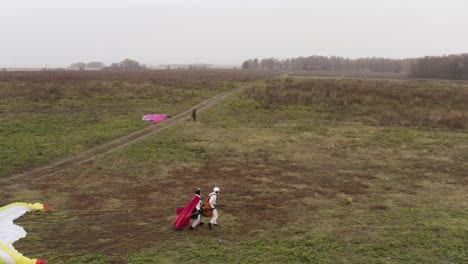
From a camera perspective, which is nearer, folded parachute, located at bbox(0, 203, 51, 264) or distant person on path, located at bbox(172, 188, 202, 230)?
folded parachute, located at bbox(0, 203, 51, 264)

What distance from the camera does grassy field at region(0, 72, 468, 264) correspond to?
12.4 m

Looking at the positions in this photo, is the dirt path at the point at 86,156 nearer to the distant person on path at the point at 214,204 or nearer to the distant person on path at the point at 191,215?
the distant person on path at the point at 191,215

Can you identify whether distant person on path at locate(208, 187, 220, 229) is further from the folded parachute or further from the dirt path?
the dirt path

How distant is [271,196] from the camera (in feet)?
59.5

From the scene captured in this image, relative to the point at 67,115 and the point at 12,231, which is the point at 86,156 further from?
the point at 67,115

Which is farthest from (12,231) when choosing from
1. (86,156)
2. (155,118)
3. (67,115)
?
(67,115)

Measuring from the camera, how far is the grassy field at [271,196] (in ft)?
40.7

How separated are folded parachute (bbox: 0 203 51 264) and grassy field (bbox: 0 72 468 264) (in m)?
0.43

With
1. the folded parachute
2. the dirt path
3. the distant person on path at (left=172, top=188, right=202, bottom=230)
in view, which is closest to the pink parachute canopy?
the dirt path

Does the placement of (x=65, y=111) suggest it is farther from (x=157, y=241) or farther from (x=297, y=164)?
(x=157, y=241)

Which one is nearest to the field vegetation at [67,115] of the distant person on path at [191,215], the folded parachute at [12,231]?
the folded parachute at [12,231]

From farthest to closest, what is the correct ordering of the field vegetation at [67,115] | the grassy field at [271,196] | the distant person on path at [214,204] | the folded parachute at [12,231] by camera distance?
the field vegetation at [67,115] < the distant person on path at [214,204] < the grassy field at [271,196] < the folded parachute at [12,231]

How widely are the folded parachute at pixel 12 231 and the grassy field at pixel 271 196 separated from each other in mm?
431

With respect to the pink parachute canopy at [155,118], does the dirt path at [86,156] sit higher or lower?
lower
